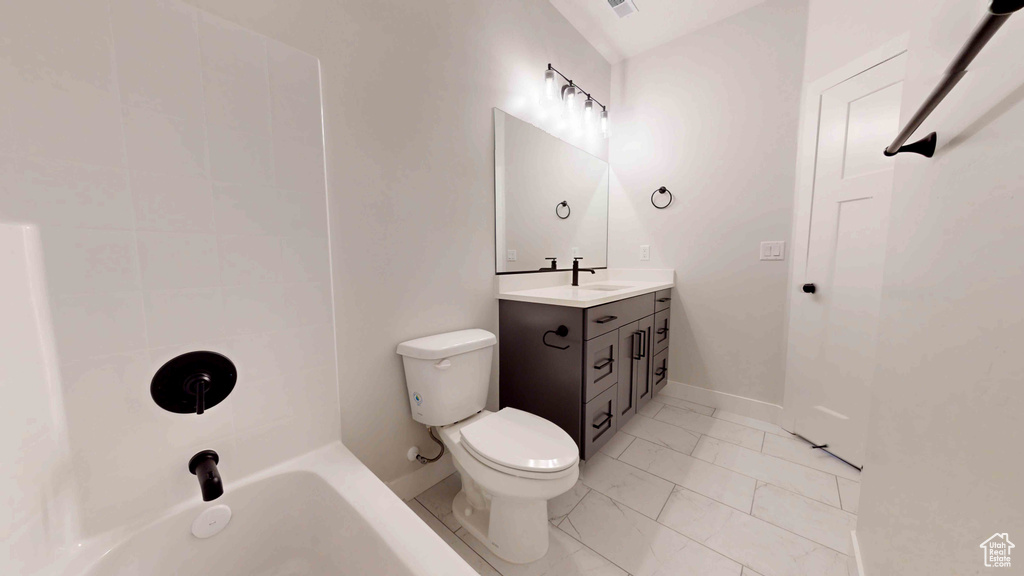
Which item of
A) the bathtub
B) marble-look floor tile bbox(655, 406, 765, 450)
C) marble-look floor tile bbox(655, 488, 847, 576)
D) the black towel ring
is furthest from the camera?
the black towel ring

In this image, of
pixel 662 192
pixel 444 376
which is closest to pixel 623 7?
pixel 662 192

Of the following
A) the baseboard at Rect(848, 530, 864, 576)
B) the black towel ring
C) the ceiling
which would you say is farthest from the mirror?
the baseboard at Rect(848, 530, 864, 576)

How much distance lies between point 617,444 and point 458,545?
988 mm

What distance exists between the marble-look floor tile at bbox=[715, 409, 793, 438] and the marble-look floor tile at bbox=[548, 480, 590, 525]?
121 centimetres

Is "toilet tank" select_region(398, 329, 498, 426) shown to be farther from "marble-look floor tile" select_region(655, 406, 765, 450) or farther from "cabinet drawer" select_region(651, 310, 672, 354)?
"marble-look floor tile" select_region(655, 406, 765, 450)

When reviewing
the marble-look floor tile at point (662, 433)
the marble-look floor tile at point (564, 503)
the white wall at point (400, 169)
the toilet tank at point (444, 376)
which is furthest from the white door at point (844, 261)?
the toilet tank at point (444, 376)

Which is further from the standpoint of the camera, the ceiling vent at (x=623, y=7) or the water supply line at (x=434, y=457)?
the ceiling vent at (x=623, y=7)

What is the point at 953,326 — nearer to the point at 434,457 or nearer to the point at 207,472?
the point at 207,472

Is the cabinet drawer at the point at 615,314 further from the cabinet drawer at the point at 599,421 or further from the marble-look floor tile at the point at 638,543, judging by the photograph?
the marble-look floor tile at the point at 638,543

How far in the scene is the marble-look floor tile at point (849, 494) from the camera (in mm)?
1306

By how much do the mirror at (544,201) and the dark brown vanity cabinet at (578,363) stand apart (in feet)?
1.25

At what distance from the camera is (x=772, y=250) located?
1.92 m

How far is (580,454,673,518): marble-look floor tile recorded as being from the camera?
135 cm

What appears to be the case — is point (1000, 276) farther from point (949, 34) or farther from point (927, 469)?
point (949, 34)
